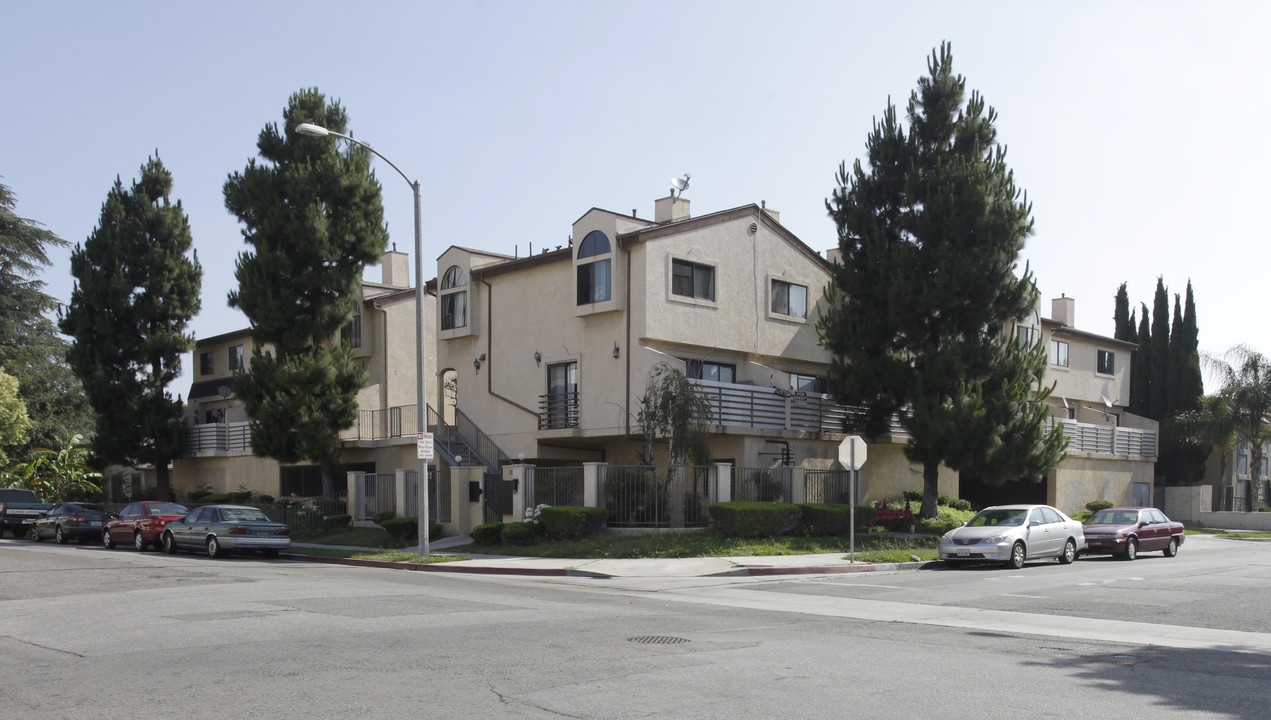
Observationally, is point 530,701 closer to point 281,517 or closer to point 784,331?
point 784,331

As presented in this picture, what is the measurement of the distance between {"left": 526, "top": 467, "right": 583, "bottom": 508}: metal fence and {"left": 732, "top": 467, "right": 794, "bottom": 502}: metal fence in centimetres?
423

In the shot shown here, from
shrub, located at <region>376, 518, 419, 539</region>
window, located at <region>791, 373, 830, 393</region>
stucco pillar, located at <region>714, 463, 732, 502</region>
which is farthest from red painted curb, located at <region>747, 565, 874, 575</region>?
window, located at <region>791, 373, 830, 393</region>

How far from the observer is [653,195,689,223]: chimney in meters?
32.2

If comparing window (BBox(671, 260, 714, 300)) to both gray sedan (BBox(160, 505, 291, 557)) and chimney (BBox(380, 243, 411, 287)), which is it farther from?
chimney (BBox(380, 243, 411, 287))

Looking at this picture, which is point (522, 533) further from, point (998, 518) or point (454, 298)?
point (454, 298)

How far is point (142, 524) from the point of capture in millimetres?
29609

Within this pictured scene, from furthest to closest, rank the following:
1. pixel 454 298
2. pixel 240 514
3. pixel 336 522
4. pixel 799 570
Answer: pixel 454 298 < pixel 336 522 < pixel 240 514 < pixel 799 570

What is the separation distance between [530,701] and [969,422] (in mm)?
22531

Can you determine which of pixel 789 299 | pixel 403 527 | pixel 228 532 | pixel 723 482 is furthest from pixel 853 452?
pixel 228 532

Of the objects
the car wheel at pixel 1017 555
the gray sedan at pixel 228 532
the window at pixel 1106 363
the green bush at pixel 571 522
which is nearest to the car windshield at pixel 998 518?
the car wheel at pixel 1017 555

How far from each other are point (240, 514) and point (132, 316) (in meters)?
18.9

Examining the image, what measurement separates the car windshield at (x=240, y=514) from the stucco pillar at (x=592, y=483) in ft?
27.9

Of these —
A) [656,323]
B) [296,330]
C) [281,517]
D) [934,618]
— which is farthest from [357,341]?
[934,618]

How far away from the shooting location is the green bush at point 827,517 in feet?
90.3
